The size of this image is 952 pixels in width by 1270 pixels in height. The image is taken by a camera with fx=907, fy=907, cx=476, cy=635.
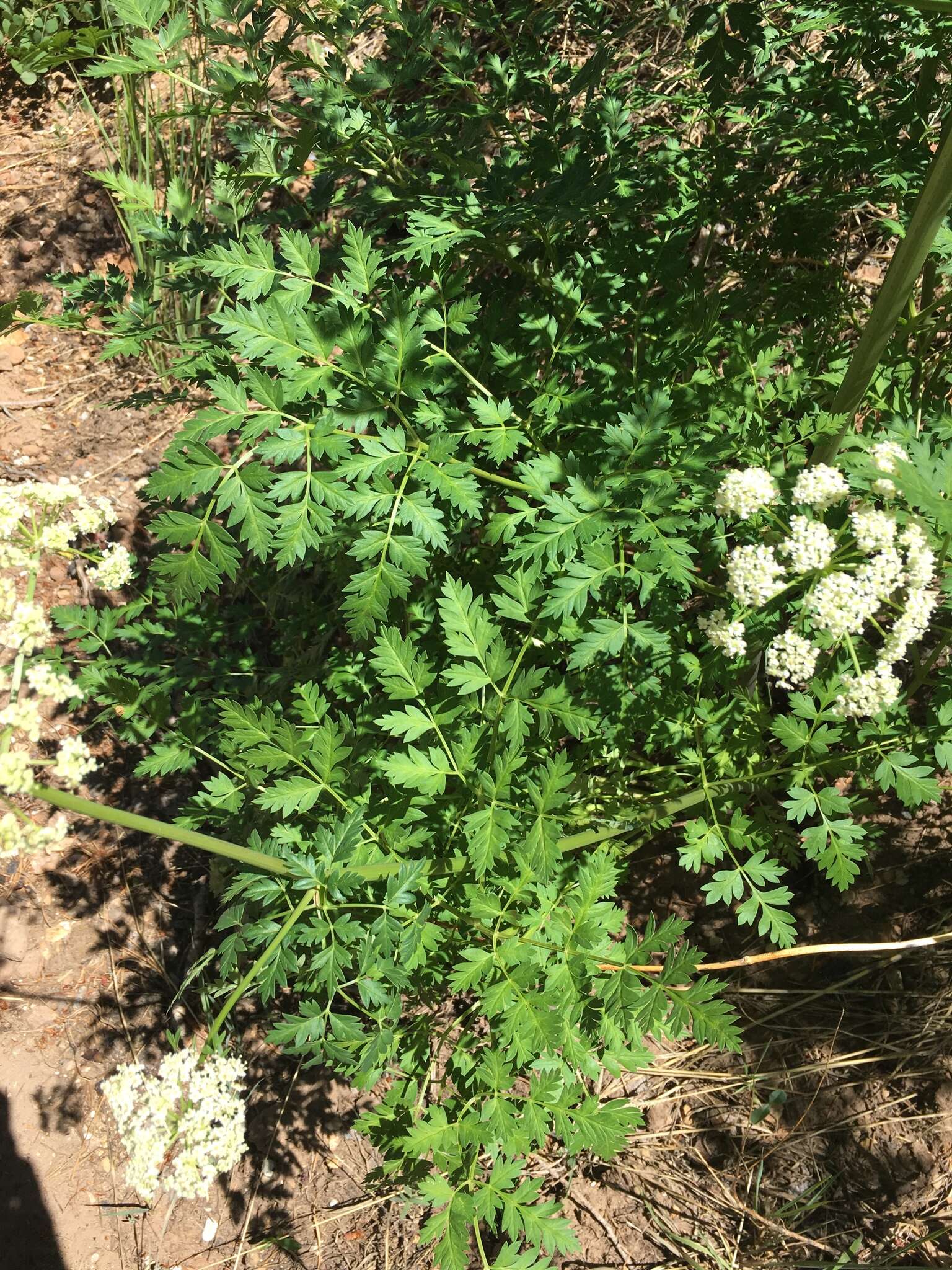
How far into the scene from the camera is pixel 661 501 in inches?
92.6

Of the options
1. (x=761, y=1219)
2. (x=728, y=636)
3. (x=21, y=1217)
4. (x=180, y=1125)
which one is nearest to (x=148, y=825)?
(x=180, y=1125)

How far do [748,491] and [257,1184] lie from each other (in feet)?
11.8

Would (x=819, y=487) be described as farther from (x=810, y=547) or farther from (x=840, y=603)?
(x=840, y=603)

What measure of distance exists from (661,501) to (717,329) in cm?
89

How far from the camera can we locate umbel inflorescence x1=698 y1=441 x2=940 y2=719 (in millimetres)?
1962

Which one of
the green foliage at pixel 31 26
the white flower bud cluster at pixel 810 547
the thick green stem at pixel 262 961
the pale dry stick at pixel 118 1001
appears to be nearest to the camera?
the thick green stem at pixel 262 961

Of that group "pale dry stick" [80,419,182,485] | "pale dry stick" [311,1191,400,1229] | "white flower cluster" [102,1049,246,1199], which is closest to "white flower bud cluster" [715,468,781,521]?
"white flower cluster" [102,1049,246,1199]

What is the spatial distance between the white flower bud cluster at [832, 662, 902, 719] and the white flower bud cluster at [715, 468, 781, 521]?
1.45 ft

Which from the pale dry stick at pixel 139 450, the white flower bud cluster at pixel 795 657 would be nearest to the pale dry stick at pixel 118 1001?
the pale dry stick at pixel 139 450

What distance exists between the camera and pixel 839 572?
6.88ft

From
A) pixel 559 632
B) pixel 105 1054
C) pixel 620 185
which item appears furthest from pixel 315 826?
pixel 620 185

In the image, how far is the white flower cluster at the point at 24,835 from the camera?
5.15 feet

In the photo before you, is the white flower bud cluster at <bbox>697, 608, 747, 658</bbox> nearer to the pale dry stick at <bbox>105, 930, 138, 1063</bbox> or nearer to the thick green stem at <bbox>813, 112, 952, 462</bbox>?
the thick green stem at <bbox>813, 112, 952, 462</bbox>

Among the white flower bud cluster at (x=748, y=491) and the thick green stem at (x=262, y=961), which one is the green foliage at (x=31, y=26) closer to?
the white flower bud cluster at (x=748, y=491)
